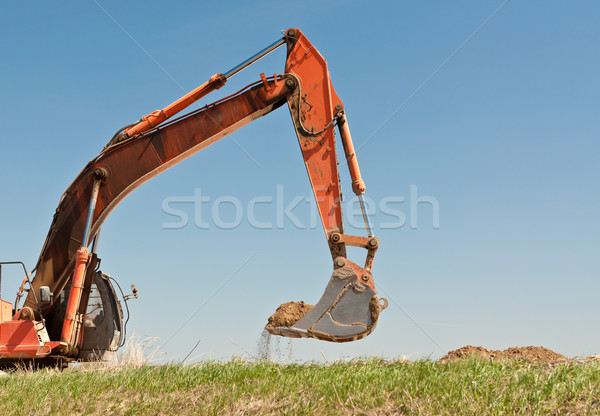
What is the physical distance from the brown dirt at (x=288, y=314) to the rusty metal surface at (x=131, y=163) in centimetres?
273

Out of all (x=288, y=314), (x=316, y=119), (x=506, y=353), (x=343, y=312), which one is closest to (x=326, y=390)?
(x=343, y=312)

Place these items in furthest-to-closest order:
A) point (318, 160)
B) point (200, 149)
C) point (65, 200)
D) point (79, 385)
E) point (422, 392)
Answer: point (65, 200), point (200, 149), point (318, 160), point (79, 385), point (422, 392)

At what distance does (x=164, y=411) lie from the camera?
18.9 ft

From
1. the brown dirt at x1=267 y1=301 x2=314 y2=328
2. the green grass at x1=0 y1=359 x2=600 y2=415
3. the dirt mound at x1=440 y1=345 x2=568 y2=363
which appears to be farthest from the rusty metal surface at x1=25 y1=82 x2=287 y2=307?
the dirt mound at x1=440 y1=345 x2=568 y2=363

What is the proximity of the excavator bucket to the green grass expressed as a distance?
578 mm

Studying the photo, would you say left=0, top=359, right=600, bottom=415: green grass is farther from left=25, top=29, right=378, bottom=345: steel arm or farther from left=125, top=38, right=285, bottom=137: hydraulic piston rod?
left=125, top=38, right=285, bottom=137: hydraulic piston rod

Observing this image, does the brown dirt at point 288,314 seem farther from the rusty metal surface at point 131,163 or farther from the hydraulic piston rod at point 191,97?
the hydraulic piston rod at point 191,97

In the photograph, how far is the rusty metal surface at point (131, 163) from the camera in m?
9.38

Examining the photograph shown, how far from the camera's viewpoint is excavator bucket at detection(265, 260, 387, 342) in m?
7.76

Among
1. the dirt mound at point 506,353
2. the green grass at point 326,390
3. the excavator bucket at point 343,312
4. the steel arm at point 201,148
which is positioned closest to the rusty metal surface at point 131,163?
the steel arm at point 201,148

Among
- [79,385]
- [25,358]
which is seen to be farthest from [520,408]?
[25,358]

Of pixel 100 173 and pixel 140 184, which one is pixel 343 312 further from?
pixel 100 173

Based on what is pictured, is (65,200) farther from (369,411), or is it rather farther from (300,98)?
(369,411)

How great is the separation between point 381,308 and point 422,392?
2.30 metres
